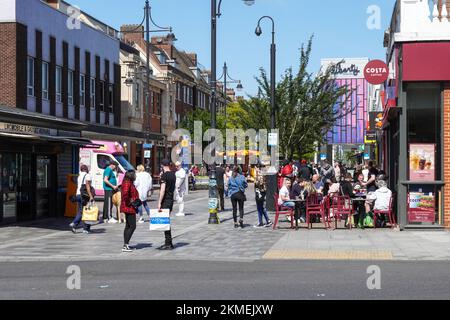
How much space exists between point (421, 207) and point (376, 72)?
417 cm

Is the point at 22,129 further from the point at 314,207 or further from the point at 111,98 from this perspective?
the point at 111,98

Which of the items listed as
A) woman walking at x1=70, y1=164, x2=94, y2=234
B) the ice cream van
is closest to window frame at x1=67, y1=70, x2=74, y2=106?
the ice cream van

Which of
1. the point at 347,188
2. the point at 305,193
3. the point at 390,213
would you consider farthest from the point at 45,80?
the point at 390,213

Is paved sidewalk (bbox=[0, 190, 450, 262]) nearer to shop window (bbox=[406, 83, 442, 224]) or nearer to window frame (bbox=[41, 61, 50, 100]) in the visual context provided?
shop window (bbox=[406, 83, 442, 224])

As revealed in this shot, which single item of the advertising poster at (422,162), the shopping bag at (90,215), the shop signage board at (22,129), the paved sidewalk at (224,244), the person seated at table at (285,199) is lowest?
the paved sidewalk at (224,244)

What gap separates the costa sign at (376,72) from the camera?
19.7 meters

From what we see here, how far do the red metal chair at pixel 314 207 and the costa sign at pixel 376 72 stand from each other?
366cm

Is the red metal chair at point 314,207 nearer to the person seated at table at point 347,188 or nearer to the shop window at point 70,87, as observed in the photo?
the person seated at table at point 347,188

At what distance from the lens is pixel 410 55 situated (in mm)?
17547

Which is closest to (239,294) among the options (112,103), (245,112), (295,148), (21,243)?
(21,243)

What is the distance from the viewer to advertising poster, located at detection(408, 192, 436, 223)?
1786 centimetres

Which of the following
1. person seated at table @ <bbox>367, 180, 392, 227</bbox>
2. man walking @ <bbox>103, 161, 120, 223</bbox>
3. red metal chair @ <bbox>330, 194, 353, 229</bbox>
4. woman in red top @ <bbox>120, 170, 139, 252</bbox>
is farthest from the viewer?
man walking @ <bbox>103, 161, 120, 223</bbox>

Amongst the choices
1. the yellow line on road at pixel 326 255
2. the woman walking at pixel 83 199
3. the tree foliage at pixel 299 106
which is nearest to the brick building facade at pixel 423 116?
the yellow line on road at pixel 326 255

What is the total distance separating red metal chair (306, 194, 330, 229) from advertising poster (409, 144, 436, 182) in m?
2.39
